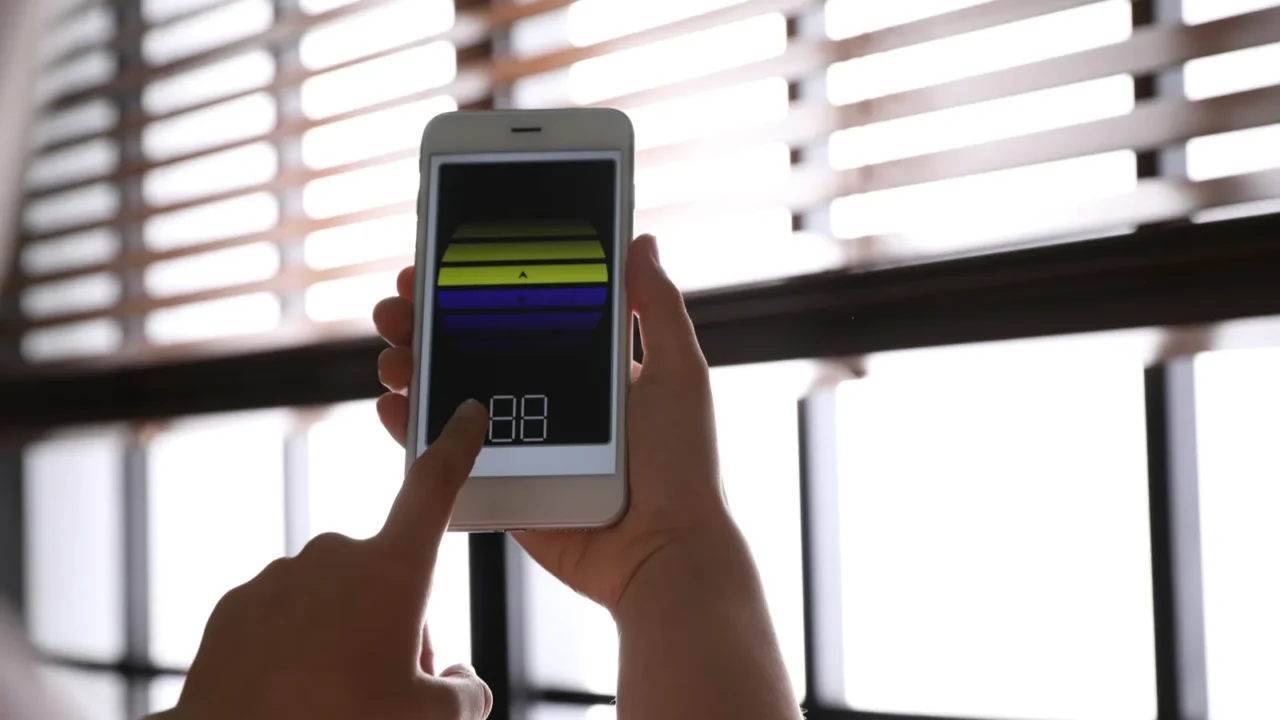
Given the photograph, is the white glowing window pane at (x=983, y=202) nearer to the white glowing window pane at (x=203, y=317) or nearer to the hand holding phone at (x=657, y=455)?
the hand holding phone at (x=657, y=455)

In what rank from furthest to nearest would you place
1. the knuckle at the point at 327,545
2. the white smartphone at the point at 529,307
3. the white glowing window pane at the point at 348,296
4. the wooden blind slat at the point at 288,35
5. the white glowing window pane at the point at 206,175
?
the white glowing window pane at the point at 206,175, the white glowing window pane at the point at 348,296, the wooden blind slat at the point at 288,35, the white smartphone at the point at 529,307, the knuckle at the point at 327,545

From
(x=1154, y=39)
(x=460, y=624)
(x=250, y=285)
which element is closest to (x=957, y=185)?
(x=1154, y=39)

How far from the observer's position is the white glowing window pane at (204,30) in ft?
5.33

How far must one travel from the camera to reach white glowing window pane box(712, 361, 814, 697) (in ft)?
3.59

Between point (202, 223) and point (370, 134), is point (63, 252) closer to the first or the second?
point (202, 223)

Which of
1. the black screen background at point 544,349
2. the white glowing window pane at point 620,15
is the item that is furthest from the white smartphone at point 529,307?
the white glowing window pane at point 620,15

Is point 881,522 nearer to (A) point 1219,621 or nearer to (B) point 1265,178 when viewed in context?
(A) point 1219,621

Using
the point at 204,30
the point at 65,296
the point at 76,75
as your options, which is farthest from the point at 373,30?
the point at 65,296

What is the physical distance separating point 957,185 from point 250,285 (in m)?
0.96

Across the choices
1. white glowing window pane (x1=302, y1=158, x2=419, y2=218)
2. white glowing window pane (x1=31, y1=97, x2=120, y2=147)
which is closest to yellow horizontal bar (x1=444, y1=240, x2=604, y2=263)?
white glowing window pane (x1=302, y1=158, x2=419, y2=218)

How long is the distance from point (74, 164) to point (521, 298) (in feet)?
4.69

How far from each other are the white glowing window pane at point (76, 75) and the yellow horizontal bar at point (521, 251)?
1304 millimetres

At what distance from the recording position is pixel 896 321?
91cm

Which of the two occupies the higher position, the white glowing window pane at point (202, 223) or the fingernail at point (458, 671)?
the white glowing window pane at point (202, 223)
